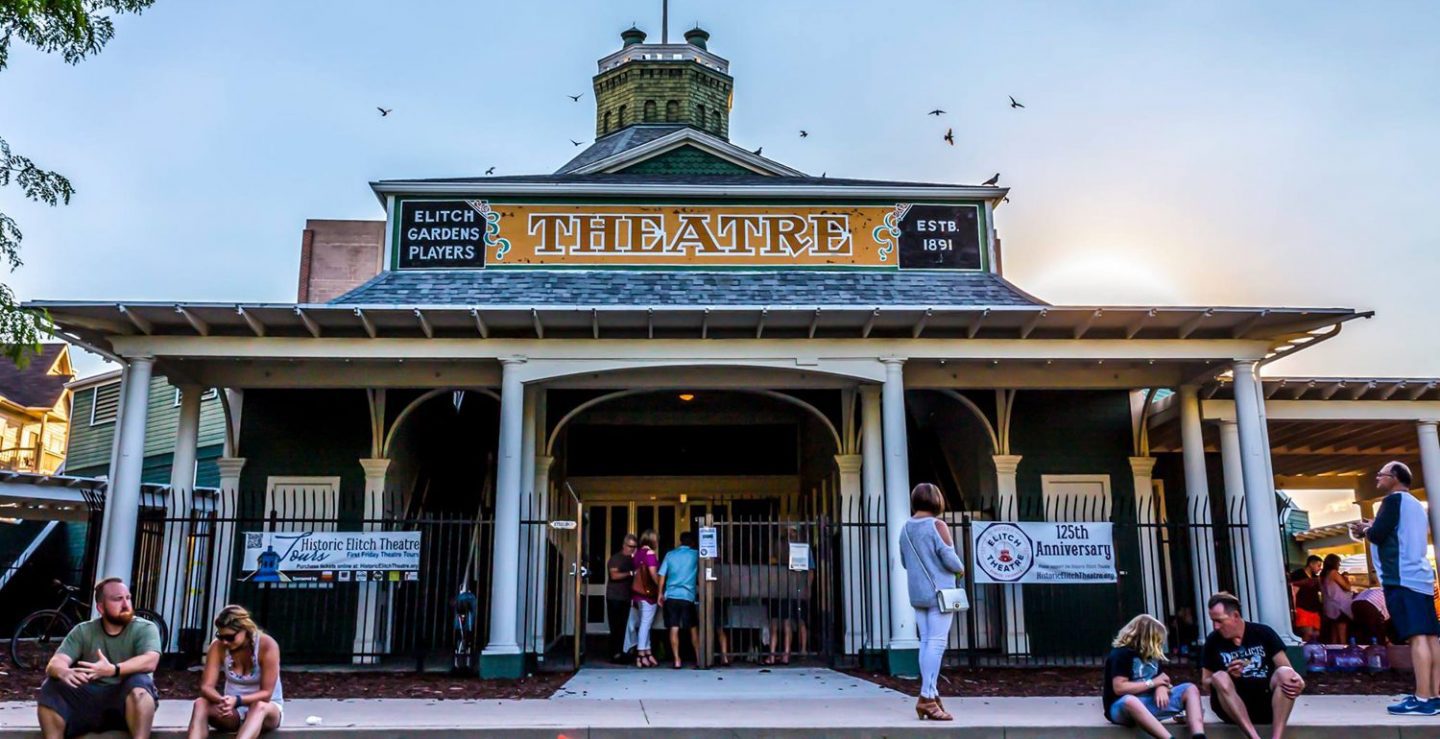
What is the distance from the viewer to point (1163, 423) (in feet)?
48.0

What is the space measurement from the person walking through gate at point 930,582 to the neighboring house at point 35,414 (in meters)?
32.2

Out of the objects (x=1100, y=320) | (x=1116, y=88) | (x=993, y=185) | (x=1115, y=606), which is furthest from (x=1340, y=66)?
(x=1115, y=606)

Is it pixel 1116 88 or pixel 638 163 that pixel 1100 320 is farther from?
pixel 638 163

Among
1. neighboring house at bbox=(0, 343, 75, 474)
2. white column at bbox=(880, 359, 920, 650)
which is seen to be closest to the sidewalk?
white column at bbox=(880, 359, 920, 650)

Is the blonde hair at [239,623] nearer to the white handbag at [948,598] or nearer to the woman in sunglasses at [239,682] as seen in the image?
the woman in sunglasses at [239,682]

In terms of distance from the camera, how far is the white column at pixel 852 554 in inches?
492

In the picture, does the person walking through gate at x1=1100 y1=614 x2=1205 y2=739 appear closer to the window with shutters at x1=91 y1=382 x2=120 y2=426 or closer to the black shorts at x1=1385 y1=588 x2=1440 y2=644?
the black shorts at x1=1385 y1=588 x2=1440 y2=644

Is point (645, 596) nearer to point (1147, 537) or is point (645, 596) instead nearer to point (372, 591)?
point (372, 591)

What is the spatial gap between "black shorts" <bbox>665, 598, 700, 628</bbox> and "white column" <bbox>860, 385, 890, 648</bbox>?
1948mm

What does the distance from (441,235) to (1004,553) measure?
778 cm

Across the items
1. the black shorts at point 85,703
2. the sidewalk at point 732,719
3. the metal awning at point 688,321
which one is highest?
the metal awning at point 688,321

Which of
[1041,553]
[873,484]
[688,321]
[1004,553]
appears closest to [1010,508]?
[1041,553]

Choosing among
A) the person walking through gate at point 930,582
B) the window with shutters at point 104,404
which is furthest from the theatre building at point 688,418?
the window with shutters at point 104,404

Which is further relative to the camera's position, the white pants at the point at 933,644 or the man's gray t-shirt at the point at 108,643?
the white pants at the point at 933,644
